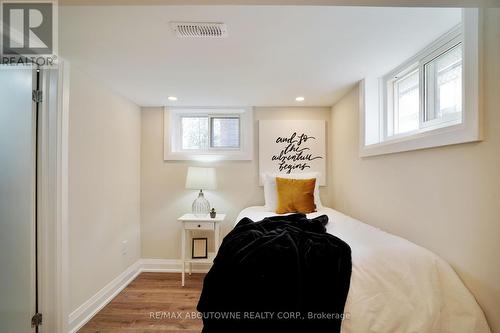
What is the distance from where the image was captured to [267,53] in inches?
65.4

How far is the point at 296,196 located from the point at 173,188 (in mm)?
1596

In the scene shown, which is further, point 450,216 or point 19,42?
point 19,42

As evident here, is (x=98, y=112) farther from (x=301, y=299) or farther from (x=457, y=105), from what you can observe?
(x=457, y=105)

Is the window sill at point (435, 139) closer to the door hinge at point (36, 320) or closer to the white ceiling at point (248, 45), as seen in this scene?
the white ceiling at point (248, 45)

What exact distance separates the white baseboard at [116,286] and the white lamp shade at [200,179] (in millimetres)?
1035

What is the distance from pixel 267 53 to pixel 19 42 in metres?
1.54

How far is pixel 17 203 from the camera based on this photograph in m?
1.53

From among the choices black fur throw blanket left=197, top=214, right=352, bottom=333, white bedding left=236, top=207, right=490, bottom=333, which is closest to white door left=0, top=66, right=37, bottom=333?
black fur throw blanket left=197, top=214, right=352, bottom=333

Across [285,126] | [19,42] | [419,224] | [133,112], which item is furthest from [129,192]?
[419,224]

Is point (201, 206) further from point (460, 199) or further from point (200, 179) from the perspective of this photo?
point (460, 199)

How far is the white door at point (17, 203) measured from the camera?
1515 millimetres

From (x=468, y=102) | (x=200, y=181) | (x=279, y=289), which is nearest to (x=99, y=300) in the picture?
(x=200, y=181)

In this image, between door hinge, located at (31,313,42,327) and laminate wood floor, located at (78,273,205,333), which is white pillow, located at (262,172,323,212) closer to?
laminate wood floor, located at (78,273,205,333)

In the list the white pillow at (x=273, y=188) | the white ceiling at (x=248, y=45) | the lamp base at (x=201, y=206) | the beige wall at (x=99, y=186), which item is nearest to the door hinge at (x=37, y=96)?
the beige wall at (x=99, y=186)
